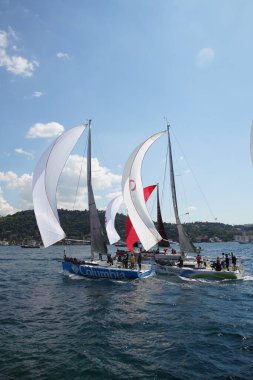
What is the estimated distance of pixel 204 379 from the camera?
956cm

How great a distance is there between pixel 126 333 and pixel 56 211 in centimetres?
1359

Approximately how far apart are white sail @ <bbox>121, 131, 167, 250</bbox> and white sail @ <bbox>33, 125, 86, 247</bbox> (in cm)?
603

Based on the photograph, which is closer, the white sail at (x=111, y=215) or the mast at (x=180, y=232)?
the mast at (x=180, y=232)

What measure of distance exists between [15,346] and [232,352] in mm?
7568

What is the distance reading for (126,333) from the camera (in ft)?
46.2

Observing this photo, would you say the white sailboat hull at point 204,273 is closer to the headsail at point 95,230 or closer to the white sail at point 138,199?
the white sail at point 138,199

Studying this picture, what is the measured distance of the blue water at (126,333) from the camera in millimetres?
10383

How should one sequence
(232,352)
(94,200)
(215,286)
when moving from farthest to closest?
(94,200), (215,286), (232,352)

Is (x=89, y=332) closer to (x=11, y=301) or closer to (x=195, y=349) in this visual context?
(x=195, y=349)

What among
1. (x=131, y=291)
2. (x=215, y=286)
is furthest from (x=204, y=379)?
(x=215, y=286)

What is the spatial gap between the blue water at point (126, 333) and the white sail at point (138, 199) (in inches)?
209

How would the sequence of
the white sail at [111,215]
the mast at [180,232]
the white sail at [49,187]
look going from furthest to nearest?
the white sail at [111,215] → the mast at [180,232] → the white sail at [49,187]

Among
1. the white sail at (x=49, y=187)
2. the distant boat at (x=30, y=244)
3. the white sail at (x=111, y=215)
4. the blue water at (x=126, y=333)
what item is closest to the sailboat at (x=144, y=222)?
the blue water at (x=126, y=333)

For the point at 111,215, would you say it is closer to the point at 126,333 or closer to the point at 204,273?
the point at 204,273
